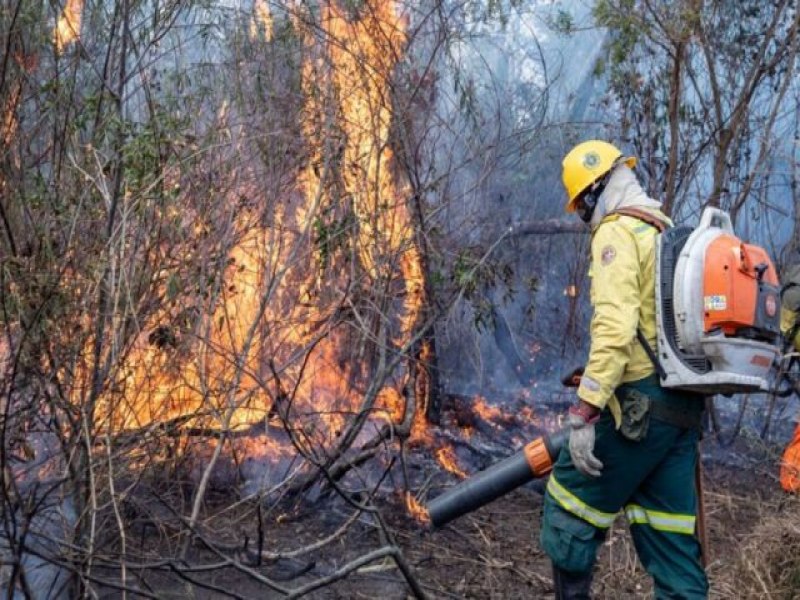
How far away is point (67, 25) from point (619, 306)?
3580 millimetres

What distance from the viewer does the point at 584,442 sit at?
4.04 m

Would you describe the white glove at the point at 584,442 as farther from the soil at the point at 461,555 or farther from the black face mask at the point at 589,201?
the soil at the point at 461,555

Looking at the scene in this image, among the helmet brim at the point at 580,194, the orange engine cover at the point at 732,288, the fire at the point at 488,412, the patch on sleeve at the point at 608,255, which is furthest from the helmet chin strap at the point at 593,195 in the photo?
the fire at the point at 488,412

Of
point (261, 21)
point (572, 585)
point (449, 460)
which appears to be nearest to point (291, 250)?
point (261, 21)

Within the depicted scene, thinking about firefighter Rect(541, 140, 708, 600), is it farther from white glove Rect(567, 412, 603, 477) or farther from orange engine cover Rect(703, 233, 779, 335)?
orange engine cover Rect(703, 233, 779, 335)

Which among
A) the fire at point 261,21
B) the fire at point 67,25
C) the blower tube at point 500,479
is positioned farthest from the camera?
the fire at point 261,21

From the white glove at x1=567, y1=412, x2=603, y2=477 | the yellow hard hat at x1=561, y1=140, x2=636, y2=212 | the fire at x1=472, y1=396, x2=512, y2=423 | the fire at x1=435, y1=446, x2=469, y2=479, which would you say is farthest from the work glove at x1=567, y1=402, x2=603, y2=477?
the fire at x1=472, y1=396, x2=512, y2=423

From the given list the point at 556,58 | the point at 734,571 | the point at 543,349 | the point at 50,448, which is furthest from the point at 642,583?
the point at 556,58

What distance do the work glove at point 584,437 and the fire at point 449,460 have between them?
310 cm

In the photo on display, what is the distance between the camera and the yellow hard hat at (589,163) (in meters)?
4.34

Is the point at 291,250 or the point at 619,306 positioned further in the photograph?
the point at 291,250

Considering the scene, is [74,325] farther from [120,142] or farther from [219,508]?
[219,508]

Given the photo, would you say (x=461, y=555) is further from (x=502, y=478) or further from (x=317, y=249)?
(x=317, y=249)

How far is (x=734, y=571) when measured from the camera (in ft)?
16.6
